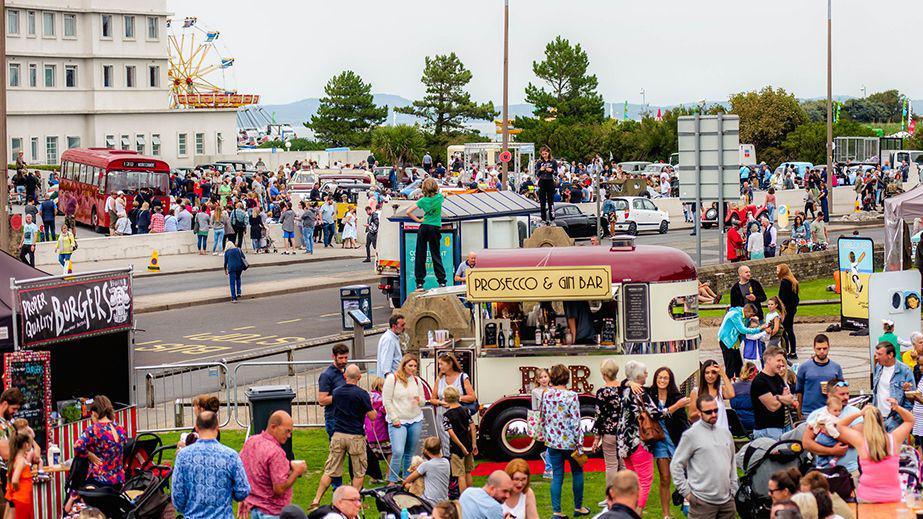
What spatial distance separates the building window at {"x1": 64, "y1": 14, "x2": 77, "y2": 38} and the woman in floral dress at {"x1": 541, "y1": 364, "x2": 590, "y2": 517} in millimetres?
74034

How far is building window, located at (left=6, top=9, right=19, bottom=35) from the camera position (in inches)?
3143

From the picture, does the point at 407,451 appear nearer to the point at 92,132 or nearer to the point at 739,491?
the point at 739,491

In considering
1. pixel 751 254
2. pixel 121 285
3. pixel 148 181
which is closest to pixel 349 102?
pixel 148 181

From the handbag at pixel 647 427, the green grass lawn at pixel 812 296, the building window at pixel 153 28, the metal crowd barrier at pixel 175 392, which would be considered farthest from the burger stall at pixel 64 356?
the building window at pixel 153 28

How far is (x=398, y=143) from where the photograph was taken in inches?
3807

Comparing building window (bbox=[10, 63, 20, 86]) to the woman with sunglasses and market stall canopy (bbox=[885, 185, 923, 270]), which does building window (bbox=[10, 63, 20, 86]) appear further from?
the woman with sunglasses

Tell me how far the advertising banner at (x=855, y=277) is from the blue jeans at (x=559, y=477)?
42.1 feet

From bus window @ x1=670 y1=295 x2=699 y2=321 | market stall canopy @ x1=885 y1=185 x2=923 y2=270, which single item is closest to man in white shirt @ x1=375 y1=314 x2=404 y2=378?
bus window @ x1=670 y1=295 x2=699 y2=321

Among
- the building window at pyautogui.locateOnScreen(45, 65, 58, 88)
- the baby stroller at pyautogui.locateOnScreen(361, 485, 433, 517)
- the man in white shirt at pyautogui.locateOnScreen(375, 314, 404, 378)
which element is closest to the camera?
the baby stroller at pyautogui.locateOnScreen(361, 485, 433, 517)

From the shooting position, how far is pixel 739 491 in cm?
1318

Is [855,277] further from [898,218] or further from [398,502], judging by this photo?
[398,502]

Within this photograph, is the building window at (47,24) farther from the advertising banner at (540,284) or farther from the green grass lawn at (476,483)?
the advertising banner at (540,284)

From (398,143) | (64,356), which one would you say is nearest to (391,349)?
(64,356)

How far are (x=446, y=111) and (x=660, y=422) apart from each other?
9742 centimetres
